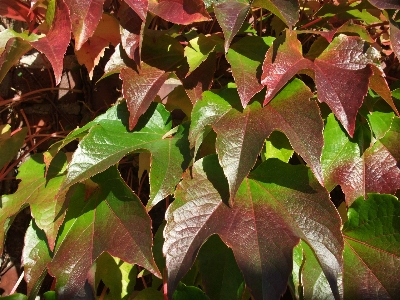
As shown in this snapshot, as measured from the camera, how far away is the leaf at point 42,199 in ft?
→ 2.46

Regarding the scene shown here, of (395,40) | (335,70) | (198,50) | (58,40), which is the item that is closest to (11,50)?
(58,40)

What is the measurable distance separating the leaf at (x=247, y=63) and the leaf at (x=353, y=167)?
159 mm

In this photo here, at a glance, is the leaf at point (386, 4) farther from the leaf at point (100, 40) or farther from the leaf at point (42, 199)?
the leaf at point (42, 199)

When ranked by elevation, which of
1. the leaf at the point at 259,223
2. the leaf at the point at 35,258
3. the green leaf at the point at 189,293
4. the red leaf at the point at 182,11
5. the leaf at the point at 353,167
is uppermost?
the red leaf at the point at 182,11

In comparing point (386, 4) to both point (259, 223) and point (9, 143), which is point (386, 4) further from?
point (9, 143)

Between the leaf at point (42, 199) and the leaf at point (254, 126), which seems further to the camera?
the leaf at point (42, 199)

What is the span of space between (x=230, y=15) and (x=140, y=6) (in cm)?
16

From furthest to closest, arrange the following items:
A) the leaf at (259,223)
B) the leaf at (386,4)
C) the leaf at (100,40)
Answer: the leaf at (100,40) < the leaf at (386,4) < the leaf at (259,223)

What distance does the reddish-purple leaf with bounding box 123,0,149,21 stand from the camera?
2.38ft

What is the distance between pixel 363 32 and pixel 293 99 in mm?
196

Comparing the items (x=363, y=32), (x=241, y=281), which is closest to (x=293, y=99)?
(x=363, y=32)

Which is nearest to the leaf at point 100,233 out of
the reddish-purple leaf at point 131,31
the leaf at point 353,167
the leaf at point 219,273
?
the leaf at point 219,273

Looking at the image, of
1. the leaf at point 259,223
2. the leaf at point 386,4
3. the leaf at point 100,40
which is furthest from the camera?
the leaf at point 100,40

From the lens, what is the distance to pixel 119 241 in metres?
0.66
